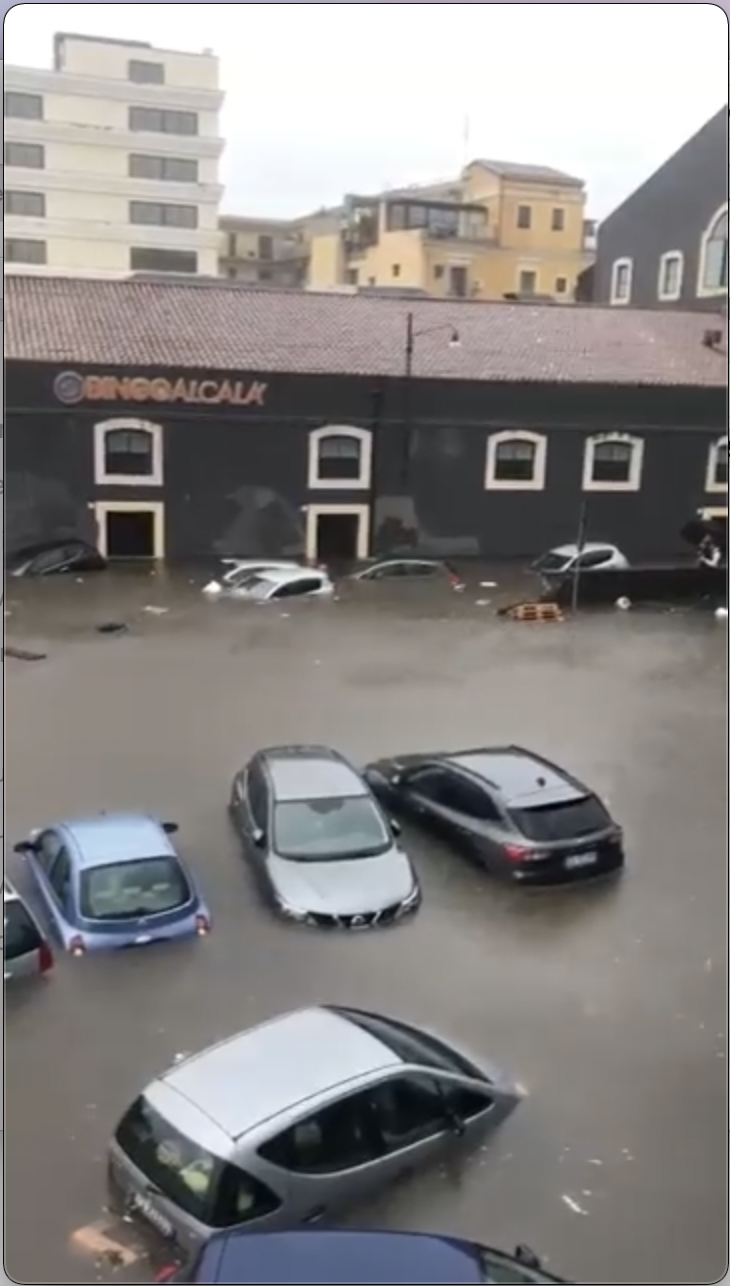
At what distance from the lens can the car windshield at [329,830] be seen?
10344 millimetres

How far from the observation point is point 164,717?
15.4 metres

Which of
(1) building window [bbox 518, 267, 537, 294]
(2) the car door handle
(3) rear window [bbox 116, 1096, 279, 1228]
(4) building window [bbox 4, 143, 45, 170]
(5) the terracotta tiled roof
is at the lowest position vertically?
(2) the car door handle

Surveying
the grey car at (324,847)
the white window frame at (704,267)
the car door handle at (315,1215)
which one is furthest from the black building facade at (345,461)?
the car door handle at (315,1215)

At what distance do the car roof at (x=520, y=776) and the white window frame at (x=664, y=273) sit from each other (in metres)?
26.0

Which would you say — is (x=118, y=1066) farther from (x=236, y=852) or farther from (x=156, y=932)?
(x=236, y=852)

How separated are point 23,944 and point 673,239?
101 feet

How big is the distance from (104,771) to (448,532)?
15517 mm

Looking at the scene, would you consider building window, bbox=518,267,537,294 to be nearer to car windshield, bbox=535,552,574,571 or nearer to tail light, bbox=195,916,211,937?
car windshield, bbox=535,552,574,571

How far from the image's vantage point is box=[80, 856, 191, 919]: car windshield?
9.33 metres

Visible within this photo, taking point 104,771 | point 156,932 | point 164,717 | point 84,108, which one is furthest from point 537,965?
point 84,108

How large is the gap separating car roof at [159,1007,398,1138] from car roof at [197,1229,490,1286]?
1211mm

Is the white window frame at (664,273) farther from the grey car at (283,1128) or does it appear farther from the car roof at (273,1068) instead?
the car roof at (273,1068)

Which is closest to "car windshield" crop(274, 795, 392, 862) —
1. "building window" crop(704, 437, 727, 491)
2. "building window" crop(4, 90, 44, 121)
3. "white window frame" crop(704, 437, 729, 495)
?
"building window" crop(704, 437, 727, 491)

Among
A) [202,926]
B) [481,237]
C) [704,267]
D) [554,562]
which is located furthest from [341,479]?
[481,237]
